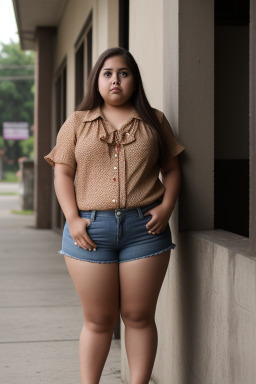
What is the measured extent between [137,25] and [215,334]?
2011 mm

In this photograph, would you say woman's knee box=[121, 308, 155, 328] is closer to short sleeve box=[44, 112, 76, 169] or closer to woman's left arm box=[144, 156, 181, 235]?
woman's left arm box=[144, 156, 181, 235]

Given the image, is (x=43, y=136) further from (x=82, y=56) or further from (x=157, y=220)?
(x=157, y=220)

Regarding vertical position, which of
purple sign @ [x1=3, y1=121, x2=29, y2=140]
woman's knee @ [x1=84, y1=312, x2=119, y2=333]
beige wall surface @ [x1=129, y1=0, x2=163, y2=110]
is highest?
purple sign @ [x1=3, y1=121, x2=29, y2=140]

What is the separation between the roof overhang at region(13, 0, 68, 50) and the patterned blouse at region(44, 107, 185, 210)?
7923 mm

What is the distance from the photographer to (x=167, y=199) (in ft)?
9.37

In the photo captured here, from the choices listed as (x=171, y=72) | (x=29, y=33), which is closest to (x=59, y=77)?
(x=29, y=33)

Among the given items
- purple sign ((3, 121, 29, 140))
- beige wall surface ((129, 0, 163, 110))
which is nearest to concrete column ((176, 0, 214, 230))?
beige wall surface ((129, 0, 163, 110))

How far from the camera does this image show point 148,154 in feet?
9.15

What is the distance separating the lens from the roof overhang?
35.8 feet

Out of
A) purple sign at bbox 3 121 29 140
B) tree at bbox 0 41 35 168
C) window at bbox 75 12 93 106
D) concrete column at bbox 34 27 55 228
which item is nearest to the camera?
window at bbox 75 12 93 106

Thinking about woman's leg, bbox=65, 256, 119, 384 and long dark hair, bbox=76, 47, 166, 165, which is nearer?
woman's leg, bbox=65, 256, 119, 384

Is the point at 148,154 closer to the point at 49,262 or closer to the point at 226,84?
the point at 226,84

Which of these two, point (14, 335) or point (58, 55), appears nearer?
point (14, 335)

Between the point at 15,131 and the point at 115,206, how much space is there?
54888 millimetres
